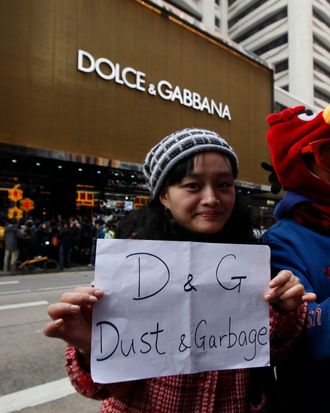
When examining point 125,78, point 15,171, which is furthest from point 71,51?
point 15,171

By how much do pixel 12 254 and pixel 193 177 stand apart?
453 inches

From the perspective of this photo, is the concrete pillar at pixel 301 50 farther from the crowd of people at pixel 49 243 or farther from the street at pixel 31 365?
the street at pixel 31 365

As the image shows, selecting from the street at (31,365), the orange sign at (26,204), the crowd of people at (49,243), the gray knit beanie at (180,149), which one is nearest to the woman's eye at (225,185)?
the gray knit beanie at (180,149)

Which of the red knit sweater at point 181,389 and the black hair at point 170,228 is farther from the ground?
the black hair at point 170,228

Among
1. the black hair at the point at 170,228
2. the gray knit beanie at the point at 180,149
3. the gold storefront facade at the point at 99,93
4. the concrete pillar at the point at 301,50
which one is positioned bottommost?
the black hair at the point at 170,228

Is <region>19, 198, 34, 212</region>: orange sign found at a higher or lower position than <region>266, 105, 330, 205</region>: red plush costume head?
higher

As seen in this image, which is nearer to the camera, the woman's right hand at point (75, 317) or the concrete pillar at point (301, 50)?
the woman's right hand at point (75, 317)

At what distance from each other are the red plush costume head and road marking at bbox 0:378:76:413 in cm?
285

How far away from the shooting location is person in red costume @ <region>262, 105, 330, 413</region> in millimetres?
1104

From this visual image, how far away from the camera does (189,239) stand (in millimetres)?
1218

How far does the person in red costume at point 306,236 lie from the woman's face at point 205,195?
270mm

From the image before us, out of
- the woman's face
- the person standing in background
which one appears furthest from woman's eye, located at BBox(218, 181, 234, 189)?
the person standing in background

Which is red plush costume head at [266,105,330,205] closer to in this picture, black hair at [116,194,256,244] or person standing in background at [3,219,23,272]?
black hair at [116,194,256,244]

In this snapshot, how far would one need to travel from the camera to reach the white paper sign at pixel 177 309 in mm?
915
